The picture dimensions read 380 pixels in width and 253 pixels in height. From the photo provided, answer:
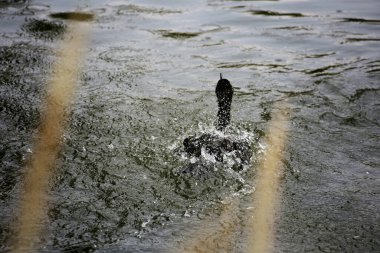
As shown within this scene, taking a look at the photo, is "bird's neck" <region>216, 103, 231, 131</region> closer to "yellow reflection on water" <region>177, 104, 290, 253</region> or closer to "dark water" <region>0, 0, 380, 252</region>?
"dark water" <region>0, 0, 380, 252</region>

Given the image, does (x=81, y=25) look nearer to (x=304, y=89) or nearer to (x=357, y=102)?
(x=304, y=89)

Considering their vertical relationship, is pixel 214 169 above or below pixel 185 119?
below

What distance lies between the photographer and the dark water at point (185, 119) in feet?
9.45

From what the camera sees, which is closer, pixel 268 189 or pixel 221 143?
pixel 268 189

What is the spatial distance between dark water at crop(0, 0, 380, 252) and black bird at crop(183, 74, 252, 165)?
0.10 m

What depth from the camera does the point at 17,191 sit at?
322cm

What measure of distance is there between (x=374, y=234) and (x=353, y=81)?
3.11 metres

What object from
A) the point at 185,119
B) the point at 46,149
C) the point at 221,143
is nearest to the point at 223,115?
the point at 221,143

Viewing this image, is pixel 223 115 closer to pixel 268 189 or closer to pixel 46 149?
pixel 268 189

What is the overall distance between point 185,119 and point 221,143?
0.87 m

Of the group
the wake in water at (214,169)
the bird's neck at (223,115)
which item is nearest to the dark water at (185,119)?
the wake in water at (214,169)

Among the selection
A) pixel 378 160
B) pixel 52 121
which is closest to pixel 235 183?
pixel 378 160

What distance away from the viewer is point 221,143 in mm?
3691

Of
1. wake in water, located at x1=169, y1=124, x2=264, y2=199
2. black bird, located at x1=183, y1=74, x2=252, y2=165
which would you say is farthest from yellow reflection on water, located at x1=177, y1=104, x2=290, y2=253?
black bird, located at x1=183, y1=74, x2=252, y2=165
